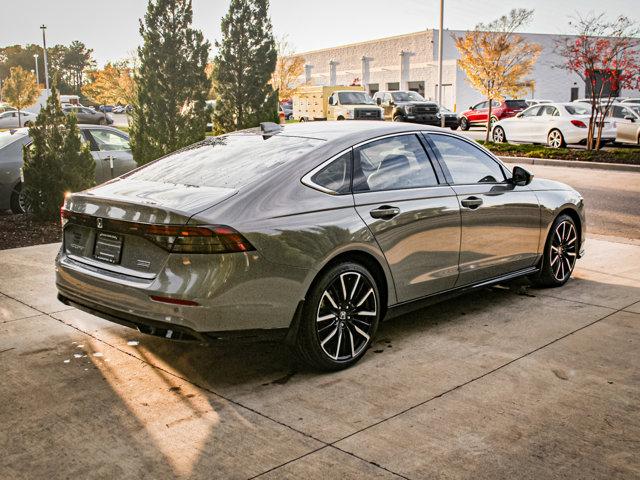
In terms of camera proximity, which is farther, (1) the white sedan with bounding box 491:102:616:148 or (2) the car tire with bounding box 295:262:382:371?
(1) the white sedan with bounding box 491:102:616:148

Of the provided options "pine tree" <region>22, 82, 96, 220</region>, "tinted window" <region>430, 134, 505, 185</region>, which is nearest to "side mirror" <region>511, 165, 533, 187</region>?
"tinted window" <region>430, 134, 505, 185</region>

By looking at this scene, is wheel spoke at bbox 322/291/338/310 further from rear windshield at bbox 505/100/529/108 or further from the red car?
rear windshield at bbox 505/100/529/108

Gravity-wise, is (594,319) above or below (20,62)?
below

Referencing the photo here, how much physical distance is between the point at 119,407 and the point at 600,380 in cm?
292

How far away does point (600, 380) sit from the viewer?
15.2 feet

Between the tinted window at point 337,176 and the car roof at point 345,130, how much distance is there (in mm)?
229

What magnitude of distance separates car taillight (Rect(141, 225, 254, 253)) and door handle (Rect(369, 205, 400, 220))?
110 cm

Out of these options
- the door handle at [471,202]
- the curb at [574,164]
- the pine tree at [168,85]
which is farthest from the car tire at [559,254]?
the curb at [574,164]

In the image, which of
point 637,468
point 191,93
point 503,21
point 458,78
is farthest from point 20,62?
point 637,468

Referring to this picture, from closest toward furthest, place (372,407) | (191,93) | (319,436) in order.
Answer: (319,436) → (372,407) → (191,93)

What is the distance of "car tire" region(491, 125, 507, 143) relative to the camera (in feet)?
85.6

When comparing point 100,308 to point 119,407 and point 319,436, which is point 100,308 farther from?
point 319,436

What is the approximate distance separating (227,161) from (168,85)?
22.7 ft

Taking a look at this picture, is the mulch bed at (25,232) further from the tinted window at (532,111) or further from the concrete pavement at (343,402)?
the tinted window at (532,111)
